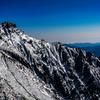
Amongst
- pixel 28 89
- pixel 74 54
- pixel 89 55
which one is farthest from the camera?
pixel 89 55

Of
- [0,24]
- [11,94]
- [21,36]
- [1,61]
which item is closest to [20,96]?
[11,94]

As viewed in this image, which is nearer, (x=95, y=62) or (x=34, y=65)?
(x=34, y=65)

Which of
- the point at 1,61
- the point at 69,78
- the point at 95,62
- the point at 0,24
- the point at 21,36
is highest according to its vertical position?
the point at 0,24

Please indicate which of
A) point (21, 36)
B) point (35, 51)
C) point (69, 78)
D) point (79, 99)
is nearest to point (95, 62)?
point (69, 78)

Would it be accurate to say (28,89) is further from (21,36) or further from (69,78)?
(21,36)

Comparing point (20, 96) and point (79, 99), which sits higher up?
point (20, 96)

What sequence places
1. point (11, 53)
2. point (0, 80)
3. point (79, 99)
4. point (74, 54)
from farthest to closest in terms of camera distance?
point (74, 54), point (79, 99), point (11, 53), point (0, 80)
